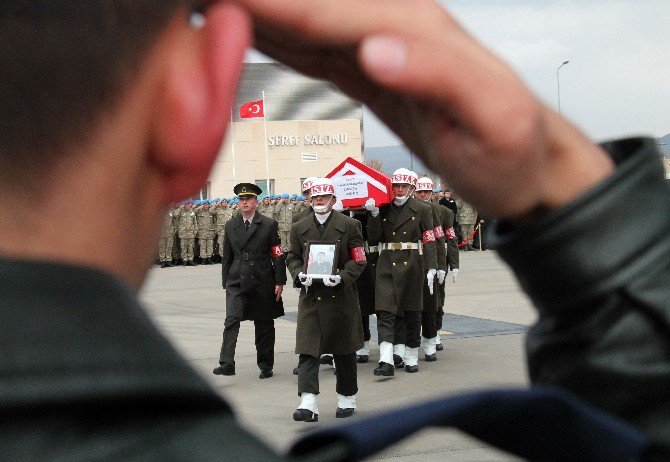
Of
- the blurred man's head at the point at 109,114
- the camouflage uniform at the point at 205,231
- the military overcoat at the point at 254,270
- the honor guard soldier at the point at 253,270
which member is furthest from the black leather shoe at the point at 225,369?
the camouflage uniform at the point at 205,231

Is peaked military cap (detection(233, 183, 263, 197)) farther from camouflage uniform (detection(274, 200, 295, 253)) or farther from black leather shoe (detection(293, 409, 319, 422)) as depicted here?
camouflage uniform (detection(274, 200, 295, 253))

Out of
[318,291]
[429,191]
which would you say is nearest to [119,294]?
[318,291]

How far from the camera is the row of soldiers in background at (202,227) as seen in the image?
30125mm

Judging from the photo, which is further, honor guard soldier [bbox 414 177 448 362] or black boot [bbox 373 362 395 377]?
honor guard soldier [bbox 414 177 448 362]

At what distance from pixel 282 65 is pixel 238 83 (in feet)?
0.84

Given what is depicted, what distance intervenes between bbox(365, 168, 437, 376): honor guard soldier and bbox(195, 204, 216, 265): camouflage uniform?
65.1 ft

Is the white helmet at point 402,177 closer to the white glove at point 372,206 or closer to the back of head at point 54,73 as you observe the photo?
the white glove at point 372,206

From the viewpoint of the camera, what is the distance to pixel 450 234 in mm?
12820

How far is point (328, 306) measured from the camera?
864 cm

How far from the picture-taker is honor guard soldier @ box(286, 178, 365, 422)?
26.8ft

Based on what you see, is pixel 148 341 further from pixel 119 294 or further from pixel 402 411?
pixel 402 411

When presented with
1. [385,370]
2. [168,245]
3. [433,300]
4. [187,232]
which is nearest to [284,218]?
[187,232]

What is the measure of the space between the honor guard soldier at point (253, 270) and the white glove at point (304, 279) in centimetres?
168

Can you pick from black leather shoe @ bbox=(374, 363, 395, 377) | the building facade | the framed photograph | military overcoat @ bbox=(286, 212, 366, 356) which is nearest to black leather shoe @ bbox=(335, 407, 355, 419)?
military overcoat @ bbox=(286, 212, 366, 356)
